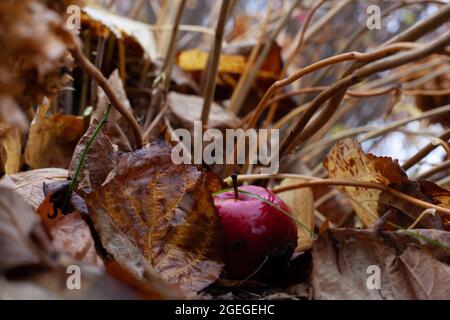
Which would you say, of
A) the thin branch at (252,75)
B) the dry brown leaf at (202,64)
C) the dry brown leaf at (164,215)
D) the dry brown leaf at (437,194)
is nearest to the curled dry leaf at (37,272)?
the dry brown leaf at (164,215)

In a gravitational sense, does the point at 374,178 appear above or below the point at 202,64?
below

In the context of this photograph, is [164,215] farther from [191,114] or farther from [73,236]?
[191,114]

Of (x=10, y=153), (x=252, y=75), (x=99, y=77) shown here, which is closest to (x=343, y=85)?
(x=99, y=77)

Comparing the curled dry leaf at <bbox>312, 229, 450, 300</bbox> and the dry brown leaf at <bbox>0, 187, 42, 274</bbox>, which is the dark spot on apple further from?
the dry brown leaf at <bbox>0, 187, 42, 274</bbox>

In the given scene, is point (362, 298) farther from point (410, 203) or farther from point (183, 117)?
point (183, 117)

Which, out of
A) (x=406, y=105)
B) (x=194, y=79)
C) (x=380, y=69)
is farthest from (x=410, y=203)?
(x=406, y=105)

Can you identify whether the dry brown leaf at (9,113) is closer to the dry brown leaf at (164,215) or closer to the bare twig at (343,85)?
the dry brown leaf at (164,215)

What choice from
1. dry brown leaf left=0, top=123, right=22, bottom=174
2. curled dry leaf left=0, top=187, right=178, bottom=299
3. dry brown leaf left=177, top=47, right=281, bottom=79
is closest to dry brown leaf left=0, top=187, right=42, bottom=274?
curled dry leaf left=0, top=187, right=178, bottom=299
